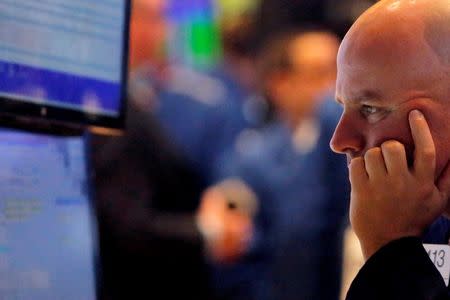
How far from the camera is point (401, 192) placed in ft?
4.18

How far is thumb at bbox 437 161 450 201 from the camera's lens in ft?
4.25

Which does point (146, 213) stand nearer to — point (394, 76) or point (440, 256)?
point (440, 256)

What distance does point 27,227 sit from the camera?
1.41 meters

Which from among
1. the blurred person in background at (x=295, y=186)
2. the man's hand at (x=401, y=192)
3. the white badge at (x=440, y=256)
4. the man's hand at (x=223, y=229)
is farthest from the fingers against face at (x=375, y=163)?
the man's hand at (x=223, y=229)

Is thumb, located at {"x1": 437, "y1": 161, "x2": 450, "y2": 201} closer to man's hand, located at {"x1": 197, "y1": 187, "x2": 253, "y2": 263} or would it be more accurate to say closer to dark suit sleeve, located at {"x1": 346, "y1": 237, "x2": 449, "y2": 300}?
dark suit sleeve, located at {"x1": 346, "y1": 237, "x2": 449, "y2": 300}

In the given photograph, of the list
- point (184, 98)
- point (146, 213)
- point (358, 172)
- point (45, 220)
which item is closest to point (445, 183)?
point (358, 172)

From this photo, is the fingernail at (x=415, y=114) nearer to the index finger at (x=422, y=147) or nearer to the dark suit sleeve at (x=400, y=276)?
the index finger at (x=422, y=147)

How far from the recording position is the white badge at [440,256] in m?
1.42

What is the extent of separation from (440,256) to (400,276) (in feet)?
0.77

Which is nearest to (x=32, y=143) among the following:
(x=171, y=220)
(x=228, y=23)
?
(x=171, y=220)

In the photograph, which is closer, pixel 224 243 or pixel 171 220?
pixel 171 220

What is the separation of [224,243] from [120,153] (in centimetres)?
99

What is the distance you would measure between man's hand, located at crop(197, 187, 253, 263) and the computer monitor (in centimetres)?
211

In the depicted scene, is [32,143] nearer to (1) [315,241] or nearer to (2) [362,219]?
(2) [362,219]
